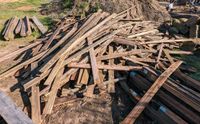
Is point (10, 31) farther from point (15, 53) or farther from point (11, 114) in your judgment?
point (11, 114)

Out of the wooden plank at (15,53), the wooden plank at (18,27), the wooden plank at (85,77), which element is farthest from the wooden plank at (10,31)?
the wooden plank at (85,77)

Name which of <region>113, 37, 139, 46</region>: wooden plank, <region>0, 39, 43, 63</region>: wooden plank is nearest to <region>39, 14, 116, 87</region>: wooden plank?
<region>113, 37, 139, 46</region>: wooden plank

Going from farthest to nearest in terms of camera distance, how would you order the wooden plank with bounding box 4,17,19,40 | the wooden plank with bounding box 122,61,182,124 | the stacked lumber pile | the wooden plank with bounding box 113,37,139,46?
the stacked lumber pile < the wooden plank with bounding box 4,17,19,40 < the wooden plank with bounding box 113,37,139,46 < the wooden plank with bounding box 122,61,182,124

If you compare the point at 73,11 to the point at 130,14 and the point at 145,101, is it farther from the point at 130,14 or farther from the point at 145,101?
the point at 145,101

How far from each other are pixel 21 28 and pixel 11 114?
6296mm

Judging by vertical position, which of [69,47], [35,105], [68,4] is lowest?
[35,105]

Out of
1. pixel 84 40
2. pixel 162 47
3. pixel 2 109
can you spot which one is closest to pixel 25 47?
pixel 84 40

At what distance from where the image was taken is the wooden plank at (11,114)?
5449mm

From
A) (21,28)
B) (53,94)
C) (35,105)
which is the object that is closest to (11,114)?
(35,105)

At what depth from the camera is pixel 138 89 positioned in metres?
7.21

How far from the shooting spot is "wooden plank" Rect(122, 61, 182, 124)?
19.4 feet

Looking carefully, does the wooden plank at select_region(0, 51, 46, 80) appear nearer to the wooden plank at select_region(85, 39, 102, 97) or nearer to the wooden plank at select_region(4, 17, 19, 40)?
the wooden plank at select_region(85, 39, 102, 97)

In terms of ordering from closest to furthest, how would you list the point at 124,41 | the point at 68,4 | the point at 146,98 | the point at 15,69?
1. the point at 146,98
2. the point at 15,69
3. the point at 124,41
4. the point at 68,4

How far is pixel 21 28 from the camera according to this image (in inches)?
447
